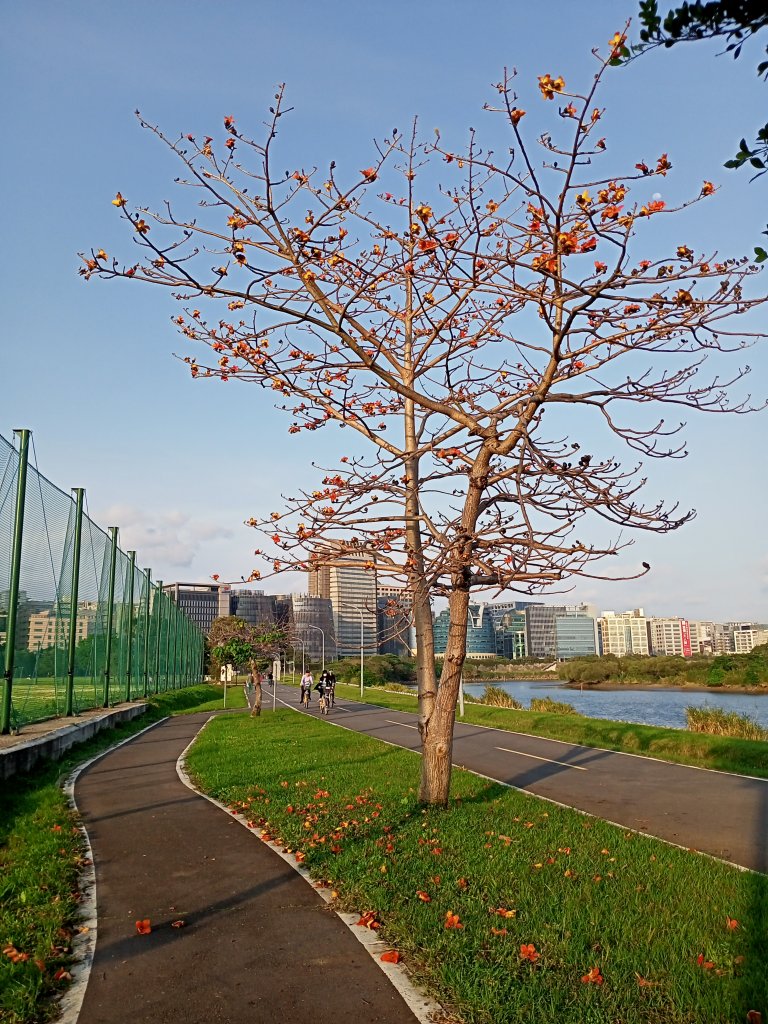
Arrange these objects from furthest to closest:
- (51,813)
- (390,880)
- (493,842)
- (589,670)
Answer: (589,670) → (51,813) → (493,842) → (390,880)

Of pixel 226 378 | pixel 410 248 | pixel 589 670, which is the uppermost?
pixel 410 248

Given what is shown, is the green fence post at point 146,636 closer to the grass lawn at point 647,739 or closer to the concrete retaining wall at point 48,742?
the concrete retaining wall at point 48,742

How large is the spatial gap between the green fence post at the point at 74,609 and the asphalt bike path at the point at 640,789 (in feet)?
24.2

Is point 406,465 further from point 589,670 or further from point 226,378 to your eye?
point 589,670

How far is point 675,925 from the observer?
5281mm

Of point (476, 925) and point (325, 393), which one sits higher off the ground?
point (325, 393)

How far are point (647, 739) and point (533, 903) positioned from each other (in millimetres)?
15014

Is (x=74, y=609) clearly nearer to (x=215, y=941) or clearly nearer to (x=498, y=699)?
(x=215, y=941)

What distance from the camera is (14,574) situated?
515 inches

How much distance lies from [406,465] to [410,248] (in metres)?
2.77

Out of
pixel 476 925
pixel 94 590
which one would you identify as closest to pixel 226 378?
pixel 476 925

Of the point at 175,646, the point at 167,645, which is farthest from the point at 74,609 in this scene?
the point at 175,646

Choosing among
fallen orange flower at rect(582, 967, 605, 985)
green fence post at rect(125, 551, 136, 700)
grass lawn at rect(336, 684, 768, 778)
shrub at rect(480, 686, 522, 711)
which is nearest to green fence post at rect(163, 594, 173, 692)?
green fence post at rect(125, 551, 136, 700)

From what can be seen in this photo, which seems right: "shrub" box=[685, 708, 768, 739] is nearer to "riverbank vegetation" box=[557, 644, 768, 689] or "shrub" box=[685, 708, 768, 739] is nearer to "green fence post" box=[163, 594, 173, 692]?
"green fence post" box=[163, 594, 173, 692]
